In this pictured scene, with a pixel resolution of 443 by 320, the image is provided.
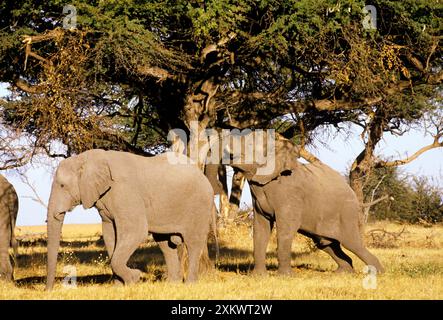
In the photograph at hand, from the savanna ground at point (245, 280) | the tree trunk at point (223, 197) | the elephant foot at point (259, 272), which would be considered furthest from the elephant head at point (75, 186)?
the tree trunk at point (223, 197)

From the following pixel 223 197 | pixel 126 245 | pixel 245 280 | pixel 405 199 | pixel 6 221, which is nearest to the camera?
pixel 126 245

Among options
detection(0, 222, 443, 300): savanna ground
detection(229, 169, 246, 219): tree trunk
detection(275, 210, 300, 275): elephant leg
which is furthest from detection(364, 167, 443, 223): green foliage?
detection(275, 210, 300, 275): elephant leg

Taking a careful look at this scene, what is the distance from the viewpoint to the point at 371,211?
4669 centimetres

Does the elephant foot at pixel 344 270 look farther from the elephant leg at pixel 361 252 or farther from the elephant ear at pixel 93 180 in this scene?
the elephant ear at pixel 93 180

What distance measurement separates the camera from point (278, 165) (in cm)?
1404

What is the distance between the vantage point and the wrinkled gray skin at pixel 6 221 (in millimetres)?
12844

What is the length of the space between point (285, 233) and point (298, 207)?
0.59m

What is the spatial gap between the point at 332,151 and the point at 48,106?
37.0 feet

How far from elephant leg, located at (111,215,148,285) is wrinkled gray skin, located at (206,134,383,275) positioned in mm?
3124

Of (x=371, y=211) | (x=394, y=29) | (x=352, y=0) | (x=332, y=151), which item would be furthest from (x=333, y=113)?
(x=371, y=211)

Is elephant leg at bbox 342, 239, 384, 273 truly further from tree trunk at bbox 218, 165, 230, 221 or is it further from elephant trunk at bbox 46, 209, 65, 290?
tree trunk at bbox 218, 165, 230, 221

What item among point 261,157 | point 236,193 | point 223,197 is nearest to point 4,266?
point 261,157

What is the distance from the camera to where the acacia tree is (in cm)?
1416

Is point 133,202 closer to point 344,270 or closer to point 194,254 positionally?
point 194,254
